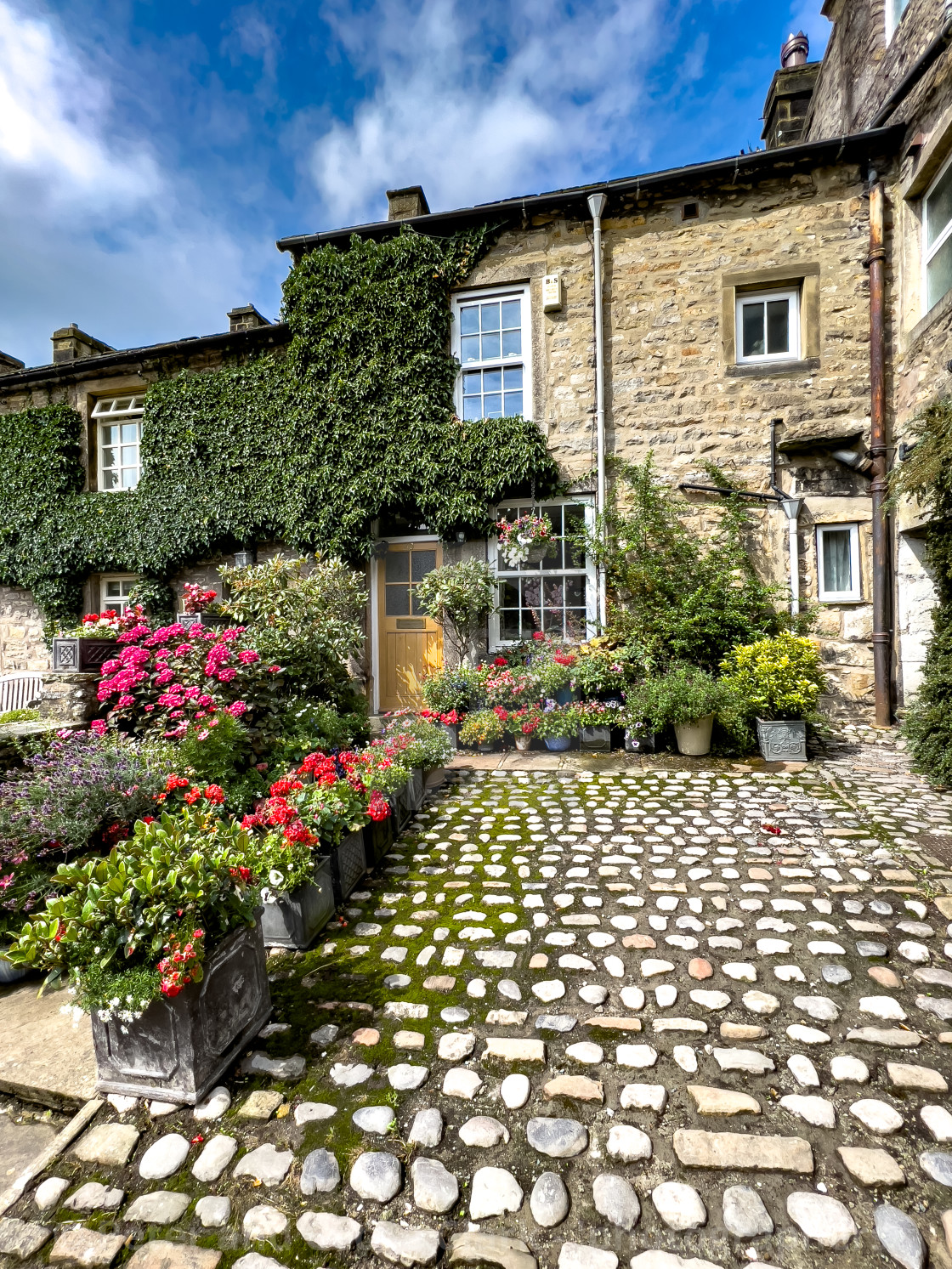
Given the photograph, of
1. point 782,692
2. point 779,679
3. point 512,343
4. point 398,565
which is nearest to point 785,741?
point 782,692

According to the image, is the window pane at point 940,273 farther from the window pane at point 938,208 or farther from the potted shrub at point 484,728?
the potted shrub at point 484,728

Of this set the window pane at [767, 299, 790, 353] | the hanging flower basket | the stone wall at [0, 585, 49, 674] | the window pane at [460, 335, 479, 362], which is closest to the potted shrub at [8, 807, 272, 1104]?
the hanging flower basket

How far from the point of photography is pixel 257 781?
3.92m

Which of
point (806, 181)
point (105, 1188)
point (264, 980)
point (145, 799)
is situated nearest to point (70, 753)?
point (145, 799)

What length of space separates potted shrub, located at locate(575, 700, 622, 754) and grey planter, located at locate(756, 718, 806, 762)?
4.77ft

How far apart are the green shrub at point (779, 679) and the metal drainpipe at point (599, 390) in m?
1.85

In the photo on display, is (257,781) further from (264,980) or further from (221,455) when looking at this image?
(221,455)

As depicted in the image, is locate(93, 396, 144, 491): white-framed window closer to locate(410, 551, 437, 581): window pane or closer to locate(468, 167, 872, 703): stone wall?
locate(410, 551, 437, 581): window pane

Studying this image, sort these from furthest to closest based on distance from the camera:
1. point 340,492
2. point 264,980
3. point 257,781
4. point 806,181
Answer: point 340,492 → point 806,181 → point 257,781 → point 264,980

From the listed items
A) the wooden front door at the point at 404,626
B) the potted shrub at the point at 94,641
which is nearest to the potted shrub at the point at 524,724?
the wooden front door at the point at 404,626

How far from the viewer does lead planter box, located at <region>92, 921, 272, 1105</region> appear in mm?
1888

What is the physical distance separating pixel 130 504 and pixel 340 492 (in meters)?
4.03

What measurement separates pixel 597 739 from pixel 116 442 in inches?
386

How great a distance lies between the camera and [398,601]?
834 cm
